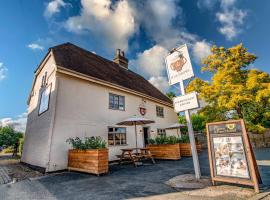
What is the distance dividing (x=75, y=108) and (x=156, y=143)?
19.5 feet

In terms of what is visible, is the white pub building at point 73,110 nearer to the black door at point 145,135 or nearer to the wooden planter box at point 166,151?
the black door at point 145,135

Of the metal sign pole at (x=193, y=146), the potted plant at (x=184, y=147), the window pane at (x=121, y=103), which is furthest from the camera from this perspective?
the potted plant at (x=184, y=147)

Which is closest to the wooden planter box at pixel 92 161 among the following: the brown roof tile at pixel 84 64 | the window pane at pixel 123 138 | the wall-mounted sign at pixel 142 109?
the window pane at pixel 123 138

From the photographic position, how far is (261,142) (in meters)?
15.9

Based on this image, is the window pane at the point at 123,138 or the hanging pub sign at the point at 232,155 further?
the window pane at the point at 123,138

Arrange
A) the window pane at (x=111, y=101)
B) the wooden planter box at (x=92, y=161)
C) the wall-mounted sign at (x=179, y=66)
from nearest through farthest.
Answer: the wall-mounted sign at (x=179, y=66), the wooden planter box at (x=92, y=161), the window pane at (x=111, y=101)

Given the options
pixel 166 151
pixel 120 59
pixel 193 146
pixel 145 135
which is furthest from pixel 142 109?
pixel 193 146

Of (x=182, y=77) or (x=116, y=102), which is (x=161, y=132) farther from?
(x=182, y=77)

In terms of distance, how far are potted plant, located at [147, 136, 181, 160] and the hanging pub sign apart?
19.0ft

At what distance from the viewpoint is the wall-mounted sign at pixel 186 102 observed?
506 cm

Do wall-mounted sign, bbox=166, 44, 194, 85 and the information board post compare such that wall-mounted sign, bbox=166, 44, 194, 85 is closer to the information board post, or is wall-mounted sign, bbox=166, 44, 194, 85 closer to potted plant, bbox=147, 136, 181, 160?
the information board post

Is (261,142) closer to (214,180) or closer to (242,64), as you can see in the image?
(242,64)

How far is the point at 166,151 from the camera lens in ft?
33.4

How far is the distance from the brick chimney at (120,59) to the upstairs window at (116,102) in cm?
674
